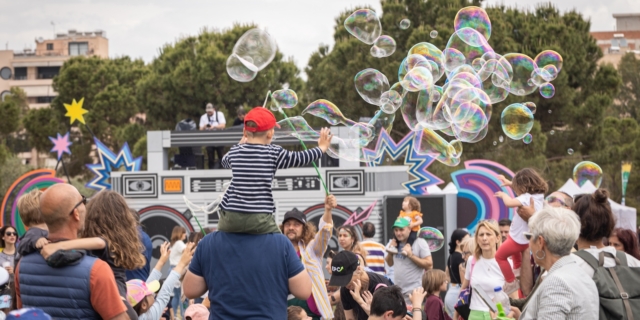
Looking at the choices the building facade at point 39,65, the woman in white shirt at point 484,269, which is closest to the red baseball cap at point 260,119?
the woman in white shirt at point 484,269

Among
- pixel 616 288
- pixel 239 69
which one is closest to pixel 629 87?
pixel 239 69

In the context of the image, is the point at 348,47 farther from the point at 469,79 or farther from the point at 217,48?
the point at 469,79

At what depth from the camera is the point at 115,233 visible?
392 centimetres

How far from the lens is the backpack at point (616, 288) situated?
150 inches

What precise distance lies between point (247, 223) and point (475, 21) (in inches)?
230

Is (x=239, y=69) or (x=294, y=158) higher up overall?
(x=239, y=69)

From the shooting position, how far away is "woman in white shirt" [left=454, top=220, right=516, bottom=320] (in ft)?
19.7

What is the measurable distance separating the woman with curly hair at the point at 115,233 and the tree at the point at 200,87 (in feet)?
94.6

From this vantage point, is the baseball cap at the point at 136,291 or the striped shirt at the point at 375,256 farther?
the striped shirt at the point at 375,256

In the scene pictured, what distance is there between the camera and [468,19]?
939 cm

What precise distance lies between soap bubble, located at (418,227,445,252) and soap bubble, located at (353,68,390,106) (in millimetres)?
1480

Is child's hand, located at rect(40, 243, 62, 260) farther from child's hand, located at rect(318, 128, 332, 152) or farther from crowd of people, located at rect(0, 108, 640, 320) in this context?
child's hand, located at rect(318, 128, 332, 152)

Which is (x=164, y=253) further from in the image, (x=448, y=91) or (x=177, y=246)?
(x=177, y=246)

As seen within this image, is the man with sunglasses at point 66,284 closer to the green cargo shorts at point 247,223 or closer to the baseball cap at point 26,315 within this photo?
the baseball cap at point 26,315
